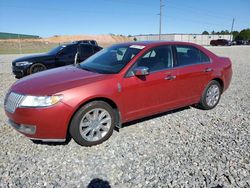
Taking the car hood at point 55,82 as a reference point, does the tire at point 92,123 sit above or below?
below

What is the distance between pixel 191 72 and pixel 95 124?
2.27m

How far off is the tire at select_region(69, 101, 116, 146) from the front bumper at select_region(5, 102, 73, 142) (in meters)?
0.15

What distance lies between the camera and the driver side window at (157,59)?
3.96m

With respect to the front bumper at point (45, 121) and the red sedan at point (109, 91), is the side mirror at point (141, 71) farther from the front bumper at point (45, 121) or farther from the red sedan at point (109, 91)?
the front bumper at point (45, 121)

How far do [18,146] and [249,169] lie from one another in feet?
11.1

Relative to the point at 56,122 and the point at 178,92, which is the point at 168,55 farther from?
the point at 56,122

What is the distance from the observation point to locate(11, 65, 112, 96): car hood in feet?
10.5

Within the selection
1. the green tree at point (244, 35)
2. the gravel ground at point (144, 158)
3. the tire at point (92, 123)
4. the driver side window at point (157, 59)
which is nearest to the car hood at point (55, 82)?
the tire at point (92, 123)

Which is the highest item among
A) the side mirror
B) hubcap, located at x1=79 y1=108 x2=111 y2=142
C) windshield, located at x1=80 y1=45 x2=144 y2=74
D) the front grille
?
windshield, located at x1=80 y1=45 x2=144 y2=74

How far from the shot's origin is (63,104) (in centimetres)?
312

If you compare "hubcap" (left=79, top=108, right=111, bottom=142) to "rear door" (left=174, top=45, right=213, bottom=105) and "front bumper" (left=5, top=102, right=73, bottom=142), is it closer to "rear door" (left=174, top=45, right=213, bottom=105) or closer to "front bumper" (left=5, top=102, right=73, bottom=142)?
"front bumper" (left=5, top=102, right=73, bottom=142)

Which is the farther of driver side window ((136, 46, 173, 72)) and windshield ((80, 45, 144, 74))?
driver side window ((136, 46, 173, 72))

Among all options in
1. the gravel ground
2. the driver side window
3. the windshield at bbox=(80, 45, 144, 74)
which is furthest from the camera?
the driver side window

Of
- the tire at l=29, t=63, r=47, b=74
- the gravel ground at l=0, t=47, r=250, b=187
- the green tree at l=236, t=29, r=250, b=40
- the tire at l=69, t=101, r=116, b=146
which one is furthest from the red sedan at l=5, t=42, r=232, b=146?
the green tree at l=236, t=29, r=250, b=40
